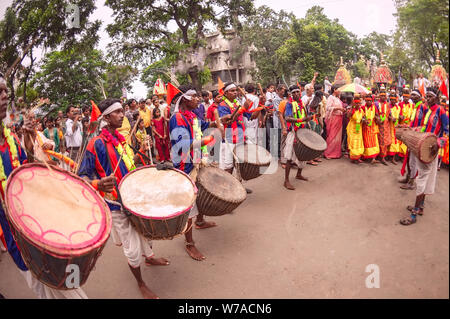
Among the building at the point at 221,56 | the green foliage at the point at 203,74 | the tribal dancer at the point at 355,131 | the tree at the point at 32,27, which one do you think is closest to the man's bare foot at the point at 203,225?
the building at the point at 221,56

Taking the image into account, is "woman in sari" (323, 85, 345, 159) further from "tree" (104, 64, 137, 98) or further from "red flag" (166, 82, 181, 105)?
"tree" (104, 64, 137, 98)

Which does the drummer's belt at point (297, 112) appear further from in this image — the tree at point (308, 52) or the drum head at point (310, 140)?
the tree at point (308, 52)

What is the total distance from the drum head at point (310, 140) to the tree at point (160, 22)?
2763mm

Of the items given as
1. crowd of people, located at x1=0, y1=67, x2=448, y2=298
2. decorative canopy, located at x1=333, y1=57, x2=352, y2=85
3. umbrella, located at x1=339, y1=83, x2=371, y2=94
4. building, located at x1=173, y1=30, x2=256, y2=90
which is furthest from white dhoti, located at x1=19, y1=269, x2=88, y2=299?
decorative canopy, located at x1=333, y1=57, x2=352, y2=85

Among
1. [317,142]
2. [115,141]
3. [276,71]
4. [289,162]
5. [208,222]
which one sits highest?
[276,71]

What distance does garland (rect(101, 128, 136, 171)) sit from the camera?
2.81 m

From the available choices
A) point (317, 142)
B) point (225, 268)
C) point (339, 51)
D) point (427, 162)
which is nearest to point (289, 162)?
point (317, 142)

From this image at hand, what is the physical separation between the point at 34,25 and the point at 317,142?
4.59 meters

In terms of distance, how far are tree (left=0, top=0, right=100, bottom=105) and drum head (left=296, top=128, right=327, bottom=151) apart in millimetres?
3841

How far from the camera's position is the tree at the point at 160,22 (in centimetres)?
559

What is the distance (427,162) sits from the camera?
3.56 meters

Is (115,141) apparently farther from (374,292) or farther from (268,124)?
(268,124)
